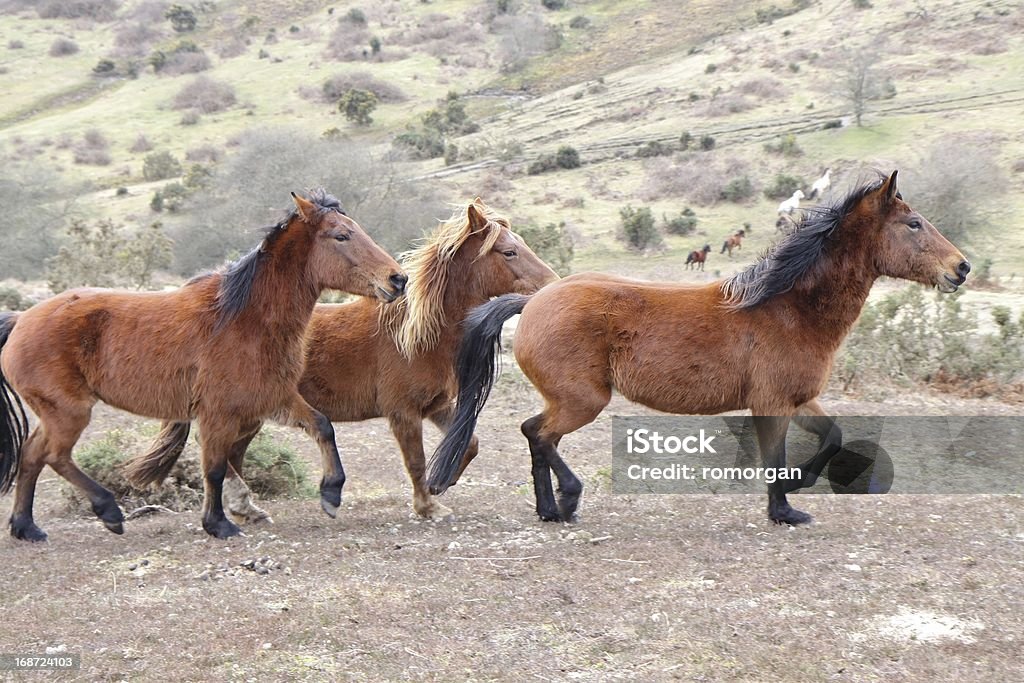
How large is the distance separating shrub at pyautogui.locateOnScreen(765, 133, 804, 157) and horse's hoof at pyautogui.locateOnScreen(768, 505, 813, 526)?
28279mm

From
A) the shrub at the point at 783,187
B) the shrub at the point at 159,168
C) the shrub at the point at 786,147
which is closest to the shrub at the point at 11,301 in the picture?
the shrub at the point at 783,187

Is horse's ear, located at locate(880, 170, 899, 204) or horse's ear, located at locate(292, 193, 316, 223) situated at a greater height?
horse's ear, located at locate(292, 193, 316, 223)

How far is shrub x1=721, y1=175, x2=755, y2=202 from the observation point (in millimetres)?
31594

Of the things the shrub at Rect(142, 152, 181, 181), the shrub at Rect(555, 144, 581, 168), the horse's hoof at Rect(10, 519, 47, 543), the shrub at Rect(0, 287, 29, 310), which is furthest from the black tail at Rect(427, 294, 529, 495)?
the shrub at Rect(142, 152, 181, 181)

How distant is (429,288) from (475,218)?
611 millimetres

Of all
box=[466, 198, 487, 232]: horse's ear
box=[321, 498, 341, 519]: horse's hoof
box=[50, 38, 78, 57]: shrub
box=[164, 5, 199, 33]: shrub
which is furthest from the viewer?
box=[164, 5, 199, 33]: shrub

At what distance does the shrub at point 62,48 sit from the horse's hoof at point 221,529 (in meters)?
67.2

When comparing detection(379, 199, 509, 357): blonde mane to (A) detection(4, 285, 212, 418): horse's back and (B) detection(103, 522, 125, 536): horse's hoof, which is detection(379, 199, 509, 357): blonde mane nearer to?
(A) detection(4, 285, 212, 418): horse's back

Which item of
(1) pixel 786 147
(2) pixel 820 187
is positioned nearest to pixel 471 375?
(2) pixel 820 187

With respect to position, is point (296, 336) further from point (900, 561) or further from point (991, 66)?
point (991, 66)

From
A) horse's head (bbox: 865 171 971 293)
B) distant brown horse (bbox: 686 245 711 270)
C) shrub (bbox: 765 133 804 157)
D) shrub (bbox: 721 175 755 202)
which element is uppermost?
horse's head (bbox: 865 171 971 293)

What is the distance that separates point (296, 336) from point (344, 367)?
0.67 metres

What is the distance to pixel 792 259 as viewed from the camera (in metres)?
6.70

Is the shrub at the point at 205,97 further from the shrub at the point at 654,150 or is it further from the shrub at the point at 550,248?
the shrub at the point at 550,248
